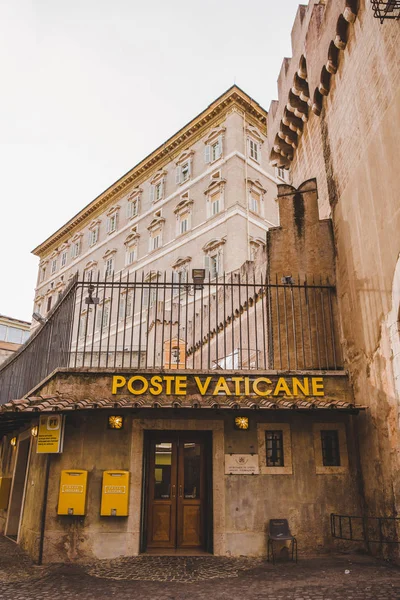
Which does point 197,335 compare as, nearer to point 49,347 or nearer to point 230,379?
point 49,347

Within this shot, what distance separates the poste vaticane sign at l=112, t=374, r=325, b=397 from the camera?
9469 mm

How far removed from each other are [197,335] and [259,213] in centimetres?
1187

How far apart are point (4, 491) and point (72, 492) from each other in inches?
219

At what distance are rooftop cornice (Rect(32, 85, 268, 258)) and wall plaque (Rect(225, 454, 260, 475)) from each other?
88.7 ft

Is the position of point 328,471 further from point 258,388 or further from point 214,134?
point 214,134

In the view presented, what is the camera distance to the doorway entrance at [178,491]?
30.4 feet

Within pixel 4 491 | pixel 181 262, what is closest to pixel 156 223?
pixel 181 262

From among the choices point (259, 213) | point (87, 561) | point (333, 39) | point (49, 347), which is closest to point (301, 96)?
point (333, 39)

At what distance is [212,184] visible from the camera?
101 ft

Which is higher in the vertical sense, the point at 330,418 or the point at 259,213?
the point at 259,213

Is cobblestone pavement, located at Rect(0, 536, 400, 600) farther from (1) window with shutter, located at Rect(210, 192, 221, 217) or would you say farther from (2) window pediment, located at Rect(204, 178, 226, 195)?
(2) window pediment, located at Rect(204, 178, 226, 195)

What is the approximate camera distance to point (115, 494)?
8781 mm

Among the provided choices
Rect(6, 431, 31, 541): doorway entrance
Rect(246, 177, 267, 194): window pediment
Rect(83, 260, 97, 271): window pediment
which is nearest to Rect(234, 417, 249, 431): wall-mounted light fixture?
Rect(6, 431, 31, 541): doorway entrance

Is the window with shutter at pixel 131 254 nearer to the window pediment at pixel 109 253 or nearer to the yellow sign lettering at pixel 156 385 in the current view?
the window pediment at pixel 109 253
